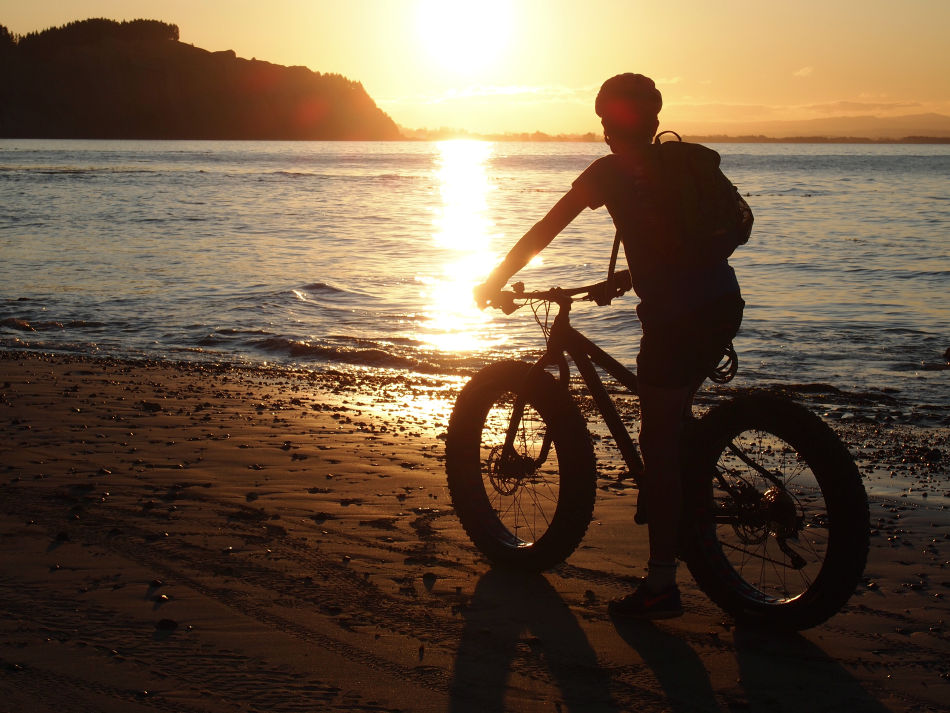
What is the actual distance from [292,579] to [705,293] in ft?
7.08

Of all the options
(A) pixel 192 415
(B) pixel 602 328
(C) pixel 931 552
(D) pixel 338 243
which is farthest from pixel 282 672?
(D) pixel 338 243

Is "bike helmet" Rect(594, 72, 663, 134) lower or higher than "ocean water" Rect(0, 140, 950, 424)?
higher

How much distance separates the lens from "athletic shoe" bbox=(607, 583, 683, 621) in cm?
365

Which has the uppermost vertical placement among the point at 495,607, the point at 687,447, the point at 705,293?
the point at 705,293

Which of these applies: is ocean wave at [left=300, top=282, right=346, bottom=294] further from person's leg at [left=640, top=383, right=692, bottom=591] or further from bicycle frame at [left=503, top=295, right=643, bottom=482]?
person's leg at [left=640, top=383, right=692, bottom=591]

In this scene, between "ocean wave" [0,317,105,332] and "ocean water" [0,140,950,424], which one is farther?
"ocean wave" [0,317,105,332]

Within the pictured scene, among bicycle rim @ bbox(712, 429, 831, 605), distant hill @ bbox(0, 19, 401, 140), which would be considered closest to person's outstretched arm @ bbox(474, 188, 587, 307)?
bicycle rim @ bbox(712, 429, 831, 605)

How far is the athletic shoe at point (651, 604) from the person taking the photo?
3.65 metres

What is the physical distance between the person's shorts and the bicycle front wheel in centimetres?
66

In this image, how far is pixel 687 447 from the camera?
3635mm

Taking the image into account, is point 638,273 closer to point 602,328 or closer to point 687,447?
point 687,447

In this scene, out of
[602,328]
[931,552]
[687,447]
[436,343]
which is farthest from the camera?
[602,328]

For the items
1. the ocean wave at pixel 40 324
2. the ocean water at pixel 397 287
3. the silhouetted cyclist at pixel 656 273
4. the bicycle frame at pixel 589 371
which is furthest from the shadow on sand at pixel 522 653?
the ocean wave at pixel 40 324

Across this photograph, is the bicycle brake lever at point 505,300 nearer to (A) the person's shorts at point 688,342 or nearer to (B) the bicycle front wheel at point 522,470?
(B) the bicycle front wheel at point 522,470
